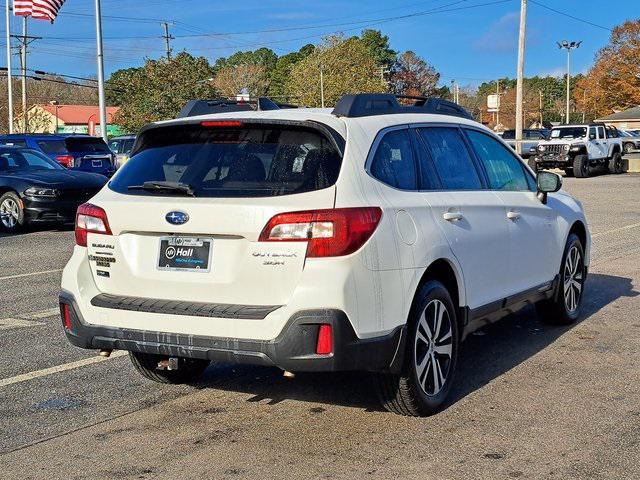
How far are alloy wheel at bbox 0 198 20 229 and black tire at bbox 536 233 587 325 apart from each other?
11.3m

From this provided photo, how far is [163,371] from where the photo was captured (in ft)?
19.2

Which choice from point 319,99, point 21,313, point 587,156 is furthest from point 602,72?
point 21,313

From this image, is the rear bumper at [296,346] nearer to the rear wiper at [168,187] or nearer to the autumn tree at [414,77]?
the rear wiper at [168,187]

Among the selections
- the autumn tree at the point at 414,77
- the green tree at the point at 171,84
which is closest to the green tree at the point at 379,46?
the autumn tree at the point at 414,77

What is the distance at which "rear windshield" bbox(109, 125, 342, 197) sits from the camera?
15.3 ft

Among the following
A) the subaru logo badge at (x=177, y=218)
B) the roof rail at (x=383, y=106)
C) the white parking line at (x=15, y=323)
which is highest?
the roof rail at (x=383, y=106)

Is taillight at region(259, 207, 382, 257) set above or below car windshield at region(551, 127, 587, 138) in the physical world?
below

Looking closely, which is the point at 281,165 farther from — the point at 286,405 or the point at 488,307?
the point at 488,307

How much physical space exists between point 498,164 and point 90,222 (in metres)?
3.02

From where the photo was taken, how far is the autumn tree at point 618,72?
79000 mm

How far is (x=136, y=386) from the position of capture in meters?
5.85

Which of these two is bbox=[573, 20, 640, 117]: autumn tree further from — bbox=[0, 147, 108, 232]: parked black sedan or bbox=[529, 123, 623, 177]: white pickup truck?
bbox=[0, 147, 108, 232]: parked black sedan

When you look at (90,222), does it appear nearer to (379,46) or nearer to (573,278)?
(573,278)

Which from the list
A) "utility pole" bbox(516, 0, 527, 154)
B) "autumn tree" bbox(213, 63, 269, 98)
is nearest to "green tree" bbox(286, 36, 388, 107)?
"autumn tree" bbox(213, 63, 269, 98)
